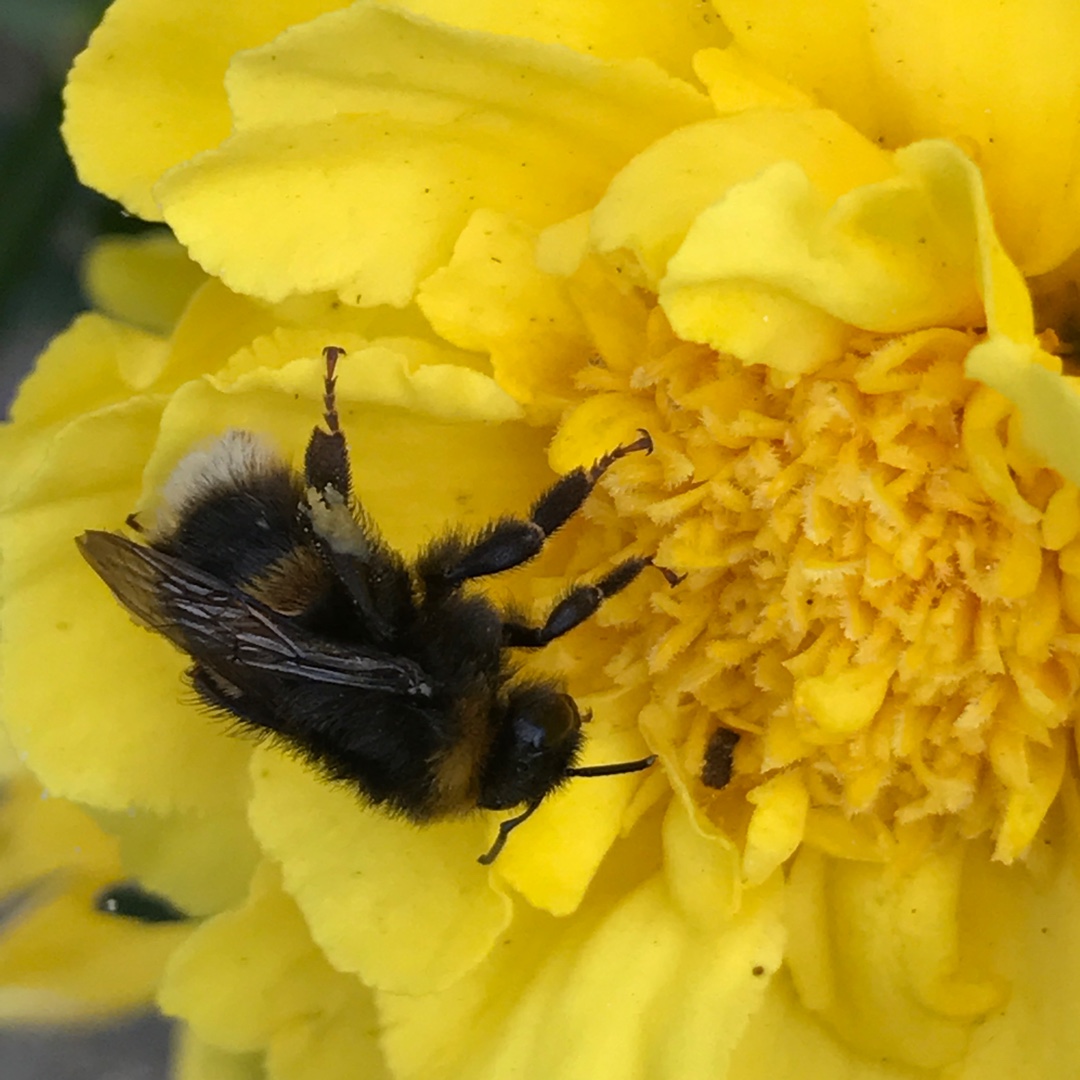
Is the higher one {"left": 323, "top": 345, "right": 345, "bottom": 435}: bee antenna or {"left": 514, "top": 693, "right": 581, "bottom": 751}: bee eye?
{"left": 323, "top": 345, "right": 345, "bottom": 435}: bee antenna

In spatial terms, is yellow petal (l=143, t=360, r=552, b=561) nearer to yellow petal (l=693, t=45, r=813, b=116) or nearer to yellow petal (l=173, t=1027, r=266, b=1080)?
yellow petal (l=693, t=45, r=813, b=116)

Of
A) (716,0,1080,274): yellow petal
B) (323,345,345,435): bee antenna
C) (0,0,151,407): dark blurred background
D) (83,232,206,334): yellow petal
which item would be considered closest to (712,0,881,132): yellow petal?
(716,0,1080,274): yellow petal

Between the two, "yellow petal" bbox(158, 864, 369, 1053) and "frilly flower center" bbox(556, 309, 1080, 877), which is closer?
"frilly flower center" bbox(556, 309, 1080, 877)

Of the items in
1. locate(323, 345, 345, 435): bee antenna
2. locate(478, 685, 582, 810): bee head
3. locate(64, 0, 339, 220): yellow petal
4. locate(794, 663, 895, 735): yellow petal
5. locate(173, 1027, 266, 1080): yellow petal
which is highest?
locate(64, 0, 339, 220): yellow petal

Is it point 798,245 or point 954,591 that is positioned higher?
point 798,245

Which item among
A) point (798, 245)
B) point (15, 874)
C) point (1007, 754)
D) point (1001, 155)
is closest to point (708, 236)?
point (798, 245)

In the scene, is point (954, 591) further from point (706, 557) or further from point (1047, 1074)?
point (1047, 1074)
